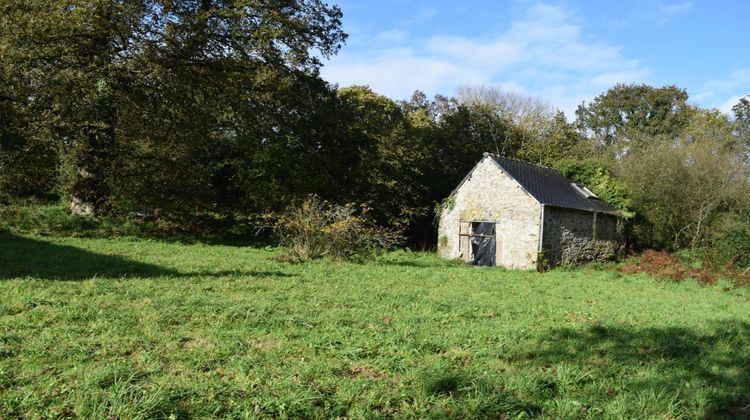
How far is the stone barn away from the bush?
6.32m

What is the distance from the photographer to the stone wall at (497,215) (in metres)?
18.4

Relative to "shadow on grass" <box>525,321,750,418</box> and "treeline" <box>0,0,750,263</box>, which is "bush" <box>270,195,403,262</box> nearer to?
"treeline" <box>0,0,750,263</box>

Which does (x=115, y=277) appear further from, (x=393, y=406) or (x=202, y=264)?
(x=393, y=406)

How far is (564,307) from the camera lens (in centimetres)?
882

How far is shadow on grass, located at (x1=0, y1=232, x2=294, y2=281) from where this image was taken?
863cm

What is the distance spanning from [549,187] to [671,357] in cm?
1506

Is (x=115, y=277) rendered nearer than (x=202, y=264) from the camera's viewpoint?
Yes

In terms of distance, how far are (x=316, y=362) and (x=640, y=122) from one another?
1502 inches

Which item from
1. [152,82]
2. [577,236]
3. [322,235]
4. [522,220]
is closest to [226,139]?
[152,82]

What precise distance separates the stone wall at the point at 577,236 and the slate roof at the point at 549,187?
279mm

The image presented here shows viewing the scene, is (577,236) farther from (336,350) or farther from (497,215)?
(336,350)

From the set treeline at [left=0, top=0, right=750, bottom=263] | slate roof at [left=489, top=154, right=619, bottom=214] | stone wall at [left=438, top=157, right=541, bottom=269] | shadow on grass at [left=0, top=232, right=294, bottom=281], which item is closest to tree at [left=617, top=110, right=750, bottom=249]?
treeline at [left=0, top=0, right=750, bottom=263]

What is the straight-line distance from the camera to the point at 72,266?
971 cm

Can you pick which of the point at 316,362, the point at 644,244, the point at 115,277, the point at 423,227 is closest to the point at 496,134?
the point at 423,227
